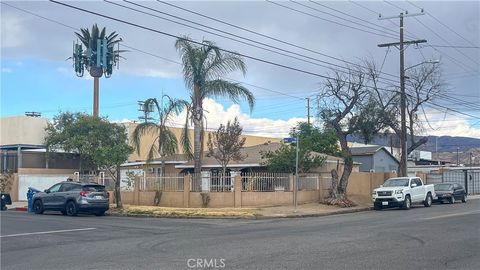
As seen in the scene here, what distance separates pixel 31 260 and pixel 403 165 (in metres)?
30.6

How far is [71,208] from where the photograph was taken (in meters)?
26.0

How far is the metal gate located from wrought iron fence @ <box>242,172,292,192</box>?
72.4 ft

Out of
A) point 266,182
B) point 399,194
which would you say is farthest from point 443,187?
point 266,182

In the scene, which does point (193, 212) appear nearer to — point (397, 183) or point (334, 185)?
point (334, 185)

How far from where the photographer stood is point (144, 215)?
26141 millimetres

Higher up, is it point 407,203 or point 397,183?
point 397,183

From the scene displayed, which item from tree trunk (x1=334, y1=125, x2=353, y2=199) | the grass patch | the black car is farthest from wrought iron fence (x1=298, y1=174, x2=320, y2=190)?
the black car

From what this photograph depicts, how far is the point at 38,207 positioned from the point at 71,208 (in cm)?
262

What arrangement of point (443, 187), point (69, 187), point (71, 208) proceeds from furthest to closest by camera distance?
point (443, 187) < point (69, 187) < point (71, 208)

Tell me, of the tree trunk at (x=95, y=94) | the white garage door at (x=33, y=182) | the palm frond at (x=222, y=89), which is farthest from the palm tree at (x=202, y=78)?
the tree trunk at (x=95, y=94)

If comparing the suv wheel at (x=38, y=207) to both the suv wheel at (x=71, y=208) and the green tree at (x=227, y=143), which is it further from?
the green tree at (x=227, y=143)

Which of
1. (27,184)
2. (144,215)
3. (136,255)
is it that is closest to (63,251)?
(136,255)

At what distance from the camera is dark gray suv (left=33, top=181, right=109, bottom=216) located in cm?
2569

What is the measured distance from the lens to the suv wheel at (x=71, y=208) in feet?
84.5
